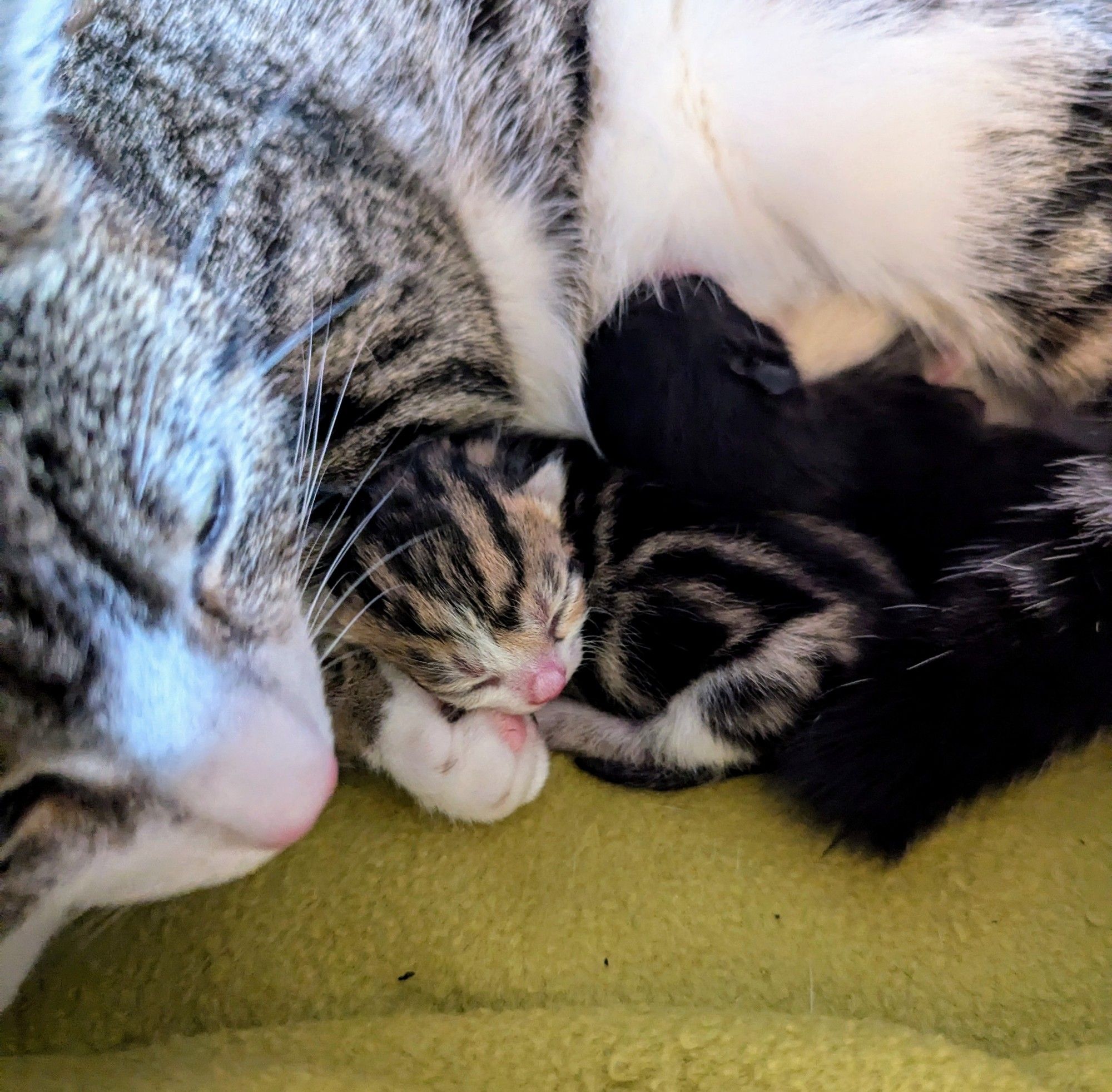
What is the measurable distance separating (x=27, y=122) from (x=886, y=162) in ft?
2.42

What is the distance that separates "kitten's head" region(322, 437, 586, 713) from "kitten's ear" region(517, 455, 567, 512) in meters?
0.06

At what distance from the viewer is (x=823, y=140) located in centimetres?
93

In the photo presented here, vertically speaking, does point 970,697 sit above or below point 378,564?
below

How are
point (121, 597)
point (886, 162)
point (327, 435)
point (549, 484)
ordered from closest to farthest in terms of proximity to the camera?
point (121, 597)
point (327, 435)
point (886, 162)
point (549, 484)

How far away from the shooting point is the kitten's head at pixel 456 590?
89 cm

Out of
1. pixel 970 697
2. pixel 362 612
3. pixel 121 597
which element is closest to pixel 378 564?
pixel 362 612

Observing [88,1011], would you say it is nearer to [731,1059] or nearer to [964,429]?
[731,1059]

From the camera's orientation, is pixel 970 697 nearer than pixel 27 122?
No

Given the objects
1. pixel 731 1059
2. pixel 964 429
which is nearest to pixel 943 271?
pixel 964 429

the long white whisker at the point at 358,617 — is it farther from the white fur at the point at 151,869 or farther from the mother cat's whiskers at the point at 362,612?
the white fur at the point at 151,869

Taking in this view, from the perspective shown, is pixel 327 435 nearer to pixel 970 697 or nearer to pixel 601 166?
pixel 601 166

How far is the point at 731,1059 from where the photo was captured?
0.70 metres

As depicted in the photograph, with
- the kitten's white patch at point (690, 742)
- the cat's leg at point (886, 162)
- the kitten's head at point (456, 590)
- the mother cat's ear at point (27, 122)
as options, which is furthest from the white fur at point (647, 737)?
the mother cat's ear at point (27, 122)

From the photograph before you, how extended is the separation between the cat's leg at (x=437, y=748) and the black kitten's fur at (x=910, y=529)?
0.11m
